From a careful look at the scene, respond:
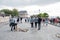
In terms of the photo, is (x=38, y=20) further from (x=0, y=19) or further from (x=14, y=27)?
(x=0, y=19)

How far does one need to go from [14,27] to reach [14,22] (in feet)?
3.75

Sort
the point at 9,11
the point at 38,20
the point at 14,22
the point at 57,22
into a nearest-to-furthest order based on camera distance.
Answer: the point at 14,22, the point at 38,20, the point at 57,22, the point at 9,11

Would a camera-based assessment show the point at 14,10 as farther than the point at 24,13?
No

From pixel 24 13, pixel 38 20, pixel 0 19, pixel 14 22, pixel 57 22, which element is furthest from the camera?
pixel 24 13

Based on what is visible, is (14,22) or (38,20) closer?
(14,22)

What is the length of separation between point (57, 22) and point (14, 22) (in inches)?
914

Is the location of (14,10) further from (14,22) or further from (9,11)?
(14,22)

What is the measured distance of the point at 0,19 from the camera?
60344 millimetres

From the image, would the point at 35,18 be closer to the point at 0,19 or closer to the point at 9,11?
the point at 0,19

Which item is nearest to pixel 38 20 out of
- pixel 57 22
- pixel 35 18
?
pixel 35 18

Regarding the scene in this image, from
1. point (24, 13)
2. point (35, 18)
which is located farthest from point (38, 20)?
point (24, 13)

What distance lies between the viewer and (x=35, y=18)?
84.0 feet

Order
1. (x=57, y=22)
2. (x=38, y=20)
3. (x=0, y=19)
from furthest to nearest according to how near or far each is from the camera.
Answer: (x=0, y=19)
(x=57, y=22)
(x=38, y=20)

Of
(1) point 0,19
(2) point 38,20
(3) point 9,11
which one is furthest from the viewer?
(3) point 9,11
